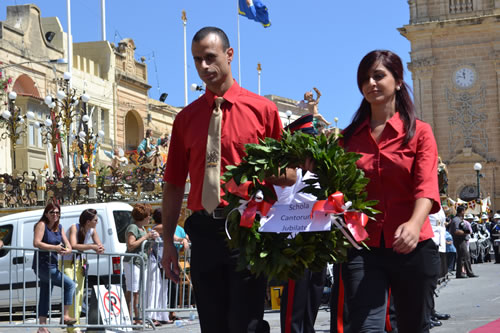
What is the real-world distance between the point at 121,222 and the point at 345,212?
11.7 meters

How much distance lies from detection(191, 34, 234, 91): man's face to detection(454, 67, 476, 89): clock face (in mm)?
53471

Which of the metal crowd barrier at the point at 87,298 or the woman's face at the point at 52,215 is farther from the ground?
the woman's face at the point at 52,215

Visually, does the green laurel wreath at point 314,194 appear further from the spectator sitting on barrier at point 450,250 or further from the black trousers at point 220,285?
the spectator sitting on barrier at point 450,250

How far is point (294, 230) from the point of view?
4762 millimetres

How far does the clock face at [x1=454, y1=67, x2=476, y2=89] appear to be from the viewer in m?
56.7

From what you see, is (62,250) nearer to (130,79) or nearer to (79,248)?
(79,248)

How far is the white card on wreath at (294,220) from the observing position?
474 cm

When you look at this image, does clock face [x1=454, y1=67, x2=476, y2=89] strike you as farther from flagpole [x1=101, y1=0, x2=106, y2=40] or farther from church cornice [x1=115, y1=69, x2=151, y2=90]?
flagpole [x1=101, y1=0, x2=106, y2=40]

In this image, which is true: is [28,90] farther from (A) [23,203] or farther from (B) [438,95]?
(B) [438,95]

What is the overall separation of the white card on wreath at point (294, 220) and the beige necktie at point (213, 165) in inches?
12.2

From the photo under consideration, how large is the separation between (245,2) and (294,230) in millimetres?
35875

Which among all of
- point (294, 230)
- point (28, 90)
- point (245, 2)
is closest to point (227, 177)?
point (294, 230)

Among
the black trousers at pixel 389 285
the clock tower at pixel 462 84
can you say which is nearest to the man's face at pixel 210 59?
the black trousers at pixel 389 285

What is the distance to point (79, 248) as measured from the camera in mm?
12383
